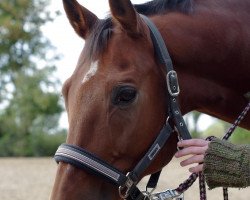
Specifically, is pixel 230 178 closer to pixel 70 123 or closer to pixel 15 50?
pixel 70 123

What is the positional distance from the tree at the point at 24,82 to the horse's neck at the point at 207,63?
1035 inches

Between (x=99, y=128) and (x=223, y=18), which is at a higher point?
(x=223, y=18)

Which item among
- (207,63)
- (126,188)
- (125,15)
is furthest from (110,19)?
(126,188)

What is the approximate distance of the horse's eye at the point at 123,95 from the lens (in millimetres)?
2254

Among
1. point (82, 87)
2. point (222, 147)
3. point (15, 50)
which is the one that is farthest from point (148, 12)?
point (15, 50)

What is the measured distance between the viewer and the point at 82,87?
7.45 feet

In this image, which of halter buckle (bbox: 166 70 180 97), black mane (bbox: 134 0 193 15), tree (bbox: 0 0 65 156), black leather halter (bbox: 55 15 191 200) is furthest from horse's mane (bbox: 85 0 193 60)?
tree (bbox: 0 0 65 156)

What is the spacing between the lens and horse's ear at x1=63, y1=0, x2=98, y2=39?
262cm

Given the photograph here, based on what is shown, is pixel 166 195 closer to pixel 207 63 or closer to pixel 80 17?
pixel 207 63

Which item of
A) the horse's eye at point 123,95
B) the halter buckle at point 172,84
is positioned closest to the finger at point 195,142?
the halter buckle at point 172,84

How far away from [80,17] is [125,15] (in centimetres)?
37

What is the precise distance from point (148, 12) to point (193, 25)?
0.89ft

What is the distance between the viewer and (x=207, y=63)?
2.59 m

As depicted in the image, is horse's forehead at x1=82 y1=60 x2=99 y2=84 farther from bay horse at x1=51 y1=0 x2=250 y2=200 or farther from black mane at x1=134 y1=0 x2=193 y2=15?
black mane at x1=134 y1=0 x2=193 y2=15
